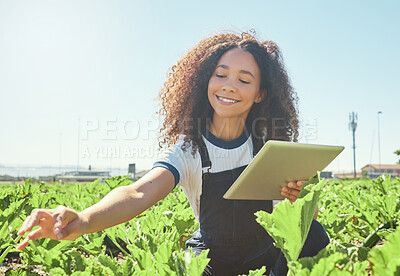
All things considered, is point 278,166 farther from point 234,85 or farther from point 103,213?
point 234,85

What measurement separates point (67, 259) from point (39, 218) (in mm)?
146

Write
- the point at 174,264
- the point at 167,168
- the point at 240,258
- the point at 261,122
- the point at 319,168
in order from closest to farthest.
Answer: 1. the point at 174,264
2. the point at 319,168
3. the point at 167,168
4. the point at 240,258
5. the point at 261,122

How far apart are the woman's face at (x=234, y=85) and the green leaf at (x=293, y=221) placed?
151 cm

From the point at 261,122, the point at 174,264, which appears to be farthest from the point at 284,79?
the point at 174,264

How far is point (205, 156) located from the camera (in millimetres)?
2357

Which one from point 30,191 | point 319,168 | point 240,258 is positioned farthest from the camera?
point 30,191

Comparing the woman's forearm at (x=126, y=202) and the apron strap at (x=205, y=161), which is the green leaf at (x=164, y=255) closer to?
the woman's forearm at (x=126, y=202)

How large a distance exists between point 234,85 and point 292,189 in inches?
34.6

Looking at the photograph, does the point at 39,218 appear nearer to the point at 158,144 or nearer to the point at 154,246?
the point at 154,246

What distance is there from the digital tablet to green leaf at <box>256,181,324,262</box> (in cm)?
45

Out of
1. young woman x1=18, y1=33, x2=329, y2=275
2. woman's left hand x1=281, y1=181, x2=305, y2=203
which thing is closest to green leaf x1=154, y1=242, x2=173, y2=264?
young woman x1=18, y1=33, x2=329, y2=275

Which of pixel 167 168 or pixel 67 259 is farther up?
pixel 167 168

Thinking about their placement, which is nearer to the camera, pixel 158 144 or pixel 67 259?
pixel 67 259

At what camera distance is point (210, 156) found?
7.90 feet
